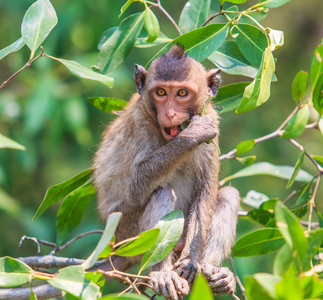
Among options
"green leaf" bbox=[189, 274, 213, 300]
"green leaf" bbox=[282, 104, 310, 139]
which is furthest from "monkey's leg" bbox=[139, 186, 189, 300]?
"green leaf" bbox=[189, 274, 213, 300]

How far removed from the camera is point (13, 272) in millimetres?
3047

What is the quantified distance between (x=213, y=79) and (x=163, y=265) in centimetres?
176

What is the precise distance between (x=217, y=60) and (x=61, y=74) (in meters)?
4.55

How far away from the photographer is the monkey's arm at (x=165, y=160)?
432 cm

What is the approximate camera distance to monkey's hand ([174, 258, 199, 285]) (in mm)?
4449

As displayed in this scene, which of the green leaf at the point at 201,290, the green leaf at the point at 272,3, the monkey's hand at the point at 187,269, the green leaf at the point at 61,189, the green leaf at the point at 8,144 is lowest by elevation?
the monkey's hand at the point at 187,269

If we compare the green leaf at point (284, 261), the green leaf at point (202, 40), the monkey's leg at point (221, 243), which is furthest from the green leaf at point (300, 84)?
the green leaf at point (284, 261)

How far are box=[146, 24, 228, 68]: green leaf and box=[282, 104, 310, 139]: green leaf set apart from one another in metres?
0.92

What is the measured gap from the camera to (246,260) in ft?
22.3

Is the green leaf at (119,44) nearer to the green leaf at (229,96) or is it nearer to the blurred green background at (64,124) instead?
the green leaf at (229,96)

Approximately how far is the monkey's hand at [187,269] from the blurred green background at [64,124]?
216cm

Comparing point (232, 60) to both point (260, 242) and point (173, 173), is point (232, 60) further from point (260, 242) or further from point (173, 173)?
point (260, 242)

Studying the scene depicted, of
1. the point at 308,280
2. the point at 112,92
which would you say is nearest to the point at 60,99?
the point at 112,92

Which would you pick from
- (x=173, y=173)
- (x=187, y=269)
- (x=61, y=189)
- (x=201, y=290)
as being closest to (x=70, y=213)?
(x=61, y=189)
